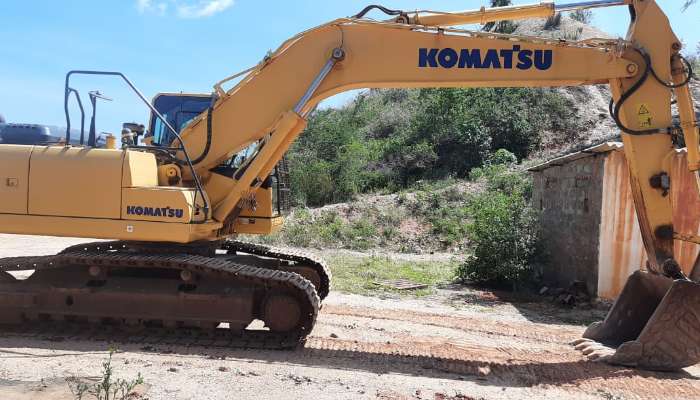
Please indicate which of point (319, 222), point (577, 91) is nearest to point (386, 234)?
point (319, 222)

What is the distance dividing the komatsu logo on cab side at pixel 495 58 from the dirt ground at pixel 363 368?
10.7 feet

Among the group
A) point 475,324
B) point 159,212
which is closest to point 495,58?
point 475,324

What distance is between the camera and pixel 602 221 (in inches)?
409

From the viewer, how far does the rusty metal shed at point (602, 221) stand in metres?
9.52

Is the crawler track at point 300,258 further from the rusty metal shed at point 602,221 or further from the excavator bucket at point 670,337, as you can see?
the rusty metal shed at point 602,221

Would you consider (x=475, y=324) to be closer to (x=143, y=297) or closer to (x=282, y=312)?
(x=282, y=312)

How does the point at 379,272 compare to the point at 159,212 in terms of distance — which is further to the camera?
the point at 379,272

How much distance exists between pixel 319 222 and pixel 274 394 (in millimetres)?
15478

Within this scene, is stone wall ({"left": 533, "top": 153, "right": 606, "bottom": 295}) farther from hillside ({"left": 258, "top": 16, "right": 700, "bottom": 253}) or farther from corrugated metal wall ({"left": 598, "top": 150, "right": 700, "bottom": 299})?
hillside ({"left": 258, "top": 16, "right": 700, "bottom": 253})

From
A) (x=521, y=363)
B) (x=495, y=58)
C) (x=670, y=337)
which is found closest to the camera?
(x=670, y=337)

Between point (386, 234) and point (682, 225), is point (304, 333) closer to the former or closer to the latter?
point (682, 225)

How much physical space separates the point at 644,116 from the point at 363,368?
159 inches

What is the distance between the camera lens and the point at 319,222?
20250 millimetres

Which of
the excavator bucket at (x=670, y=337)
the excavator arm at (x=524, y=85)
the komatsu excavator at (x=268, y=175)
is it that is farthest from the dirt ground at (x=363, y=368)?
the excavator arm at (x=524, y=85)
